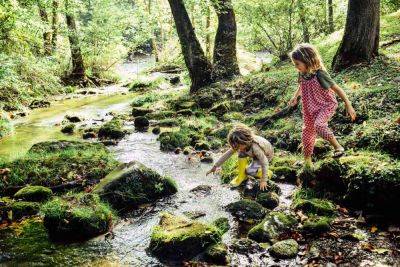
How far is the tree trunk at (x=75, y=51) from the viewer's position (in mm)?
21727

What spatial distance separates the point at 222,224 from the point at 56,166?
407 cm

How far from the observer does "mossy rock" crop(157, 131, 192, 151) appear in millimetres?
9617

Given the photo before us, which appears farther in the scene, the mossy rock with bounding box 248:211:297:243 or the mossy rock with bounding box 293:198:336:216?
the mossy rock with bounding box 293:198:336:216

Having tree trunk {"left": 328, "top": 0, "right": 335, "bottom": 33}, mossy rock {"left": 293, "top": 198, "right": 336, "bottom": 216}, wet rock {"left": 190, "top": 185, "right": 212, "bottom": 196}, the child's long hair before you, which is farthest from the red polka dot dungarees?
tree trunk {"left": 328, "top": 0, "right": 335, "bottom": 33}

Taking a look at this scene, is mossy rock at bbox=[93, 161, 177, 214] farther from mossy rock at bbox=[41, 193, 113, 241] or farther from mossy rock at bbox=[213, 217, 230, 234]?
mossy rock at bbox=[213, 217, 230, 234]

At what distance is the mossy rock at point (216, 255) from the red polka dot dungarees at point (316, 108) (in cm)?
236

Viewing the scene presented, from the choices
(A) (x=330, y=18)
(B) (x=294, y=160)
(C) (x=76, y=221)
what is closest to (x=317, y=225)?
(B) (x=294, y=160)

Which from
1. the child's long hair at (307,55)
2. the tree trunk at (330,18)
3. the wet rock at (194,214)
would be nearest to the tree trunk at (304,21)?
the tree trunk at (330,18)

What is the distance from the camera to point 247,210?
5746 millimetres

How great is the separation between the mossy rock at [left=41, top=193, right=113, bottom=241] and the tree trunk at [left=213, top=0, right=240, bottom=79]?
10.1 metres

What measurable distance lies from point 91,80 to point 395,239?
21.6 meters

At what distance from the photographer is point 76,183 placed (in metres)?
7.47

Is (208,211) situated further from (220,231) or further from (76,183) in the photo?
(76,183)

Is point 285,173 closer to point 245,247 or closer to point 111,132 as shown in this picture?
point 245,247
